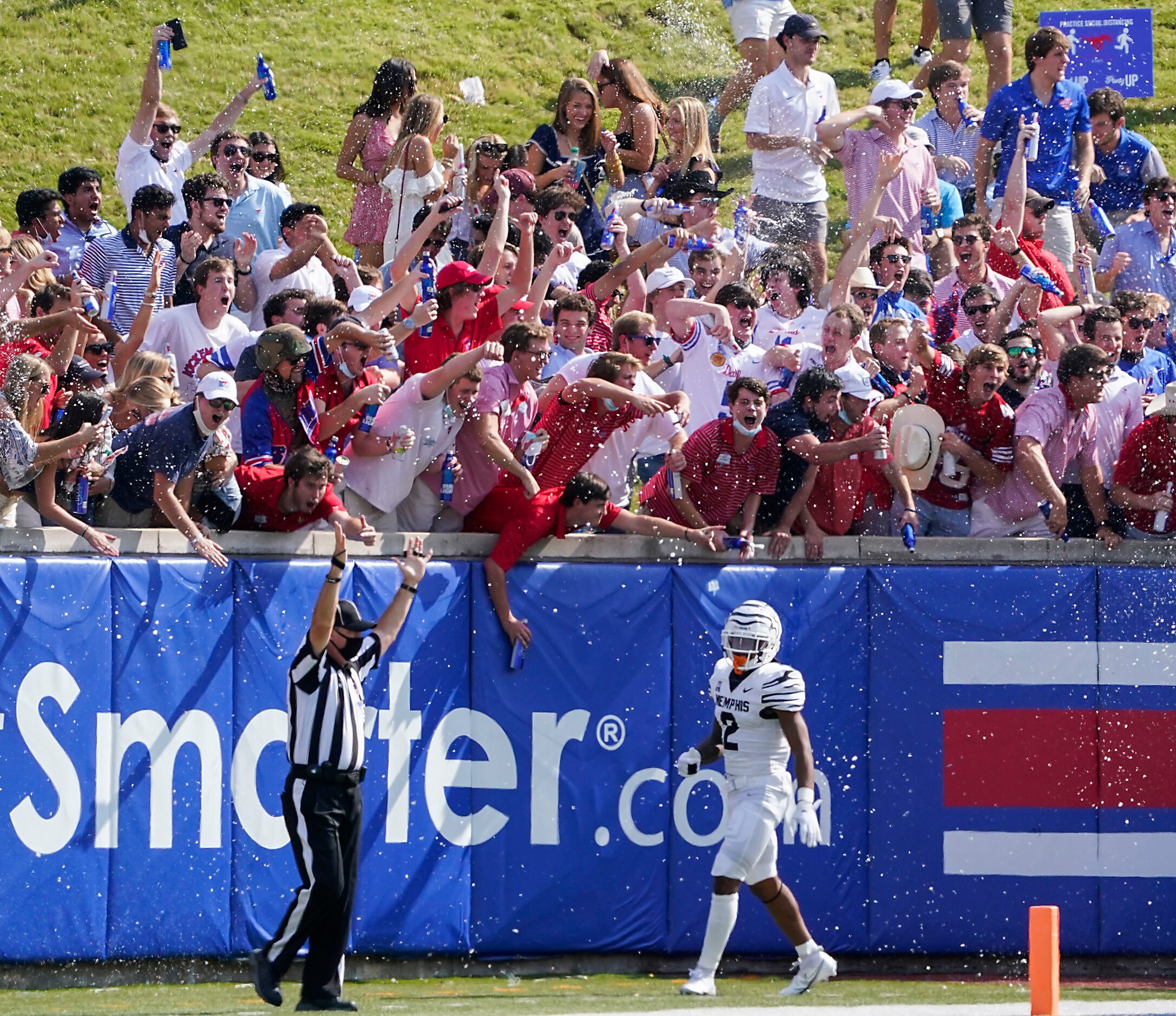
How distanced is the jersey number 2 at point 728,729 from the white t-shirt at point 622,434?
1934mm

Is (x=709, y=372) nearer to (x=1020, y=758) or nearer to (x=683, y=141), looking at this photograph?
(x=1020, y=758)

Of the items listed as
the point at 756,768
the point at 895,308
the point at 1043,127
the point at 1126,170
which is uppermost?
the point at 1043,127

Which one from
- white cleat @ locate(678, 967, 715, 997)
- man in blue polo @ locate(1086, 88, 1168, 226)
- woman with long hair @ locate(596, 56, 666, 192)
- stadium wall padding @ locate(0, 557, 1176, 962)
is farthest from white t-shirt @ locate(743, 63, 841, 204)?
white cleat @ locate(678, 967, 715, 997)

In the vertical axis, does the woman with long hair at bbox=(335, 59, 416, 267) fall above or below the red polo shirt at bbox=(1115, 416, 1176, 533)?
above

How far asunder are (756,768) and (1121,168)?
867cm

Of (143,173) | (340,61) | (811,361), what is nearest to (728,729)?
(811,361)

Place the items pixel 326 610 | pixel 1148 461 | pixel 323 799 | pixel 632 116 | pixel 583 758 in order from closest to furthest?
pixel 326 610, pixel 323 799, pixel 583 758, pixel 1148 461, pixel 632 116

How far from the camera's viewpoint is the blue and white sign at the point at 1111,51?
744 inches

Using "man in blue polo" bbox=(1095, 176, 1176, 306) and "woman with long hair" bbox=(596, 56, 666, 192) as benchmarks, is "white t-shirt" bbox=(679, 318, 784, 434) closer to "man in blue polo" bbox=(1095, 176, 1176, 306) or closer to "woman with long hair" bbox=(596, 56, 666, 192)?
"woman with long hair" bbox=(596, 56, 666, 192)

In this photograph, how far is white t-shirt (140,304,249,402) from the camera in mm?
11945

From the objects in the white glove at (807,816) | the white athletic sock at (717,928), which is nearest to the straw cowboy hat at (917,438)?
the white glove at (807,816)

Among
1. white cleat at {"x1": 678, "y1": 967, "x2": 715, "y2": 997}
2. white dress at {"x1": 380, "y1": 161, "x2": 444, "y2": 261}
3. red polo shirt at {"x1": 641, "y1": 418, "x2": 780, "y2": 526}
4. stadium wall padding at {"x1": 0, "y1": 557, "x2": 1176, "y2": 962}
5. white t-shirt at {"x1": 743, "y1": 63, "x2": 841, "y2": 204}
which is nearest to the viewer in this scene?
white cleat at {"x1": 678, "y1": 967, "x2": 715, "y2": 997}

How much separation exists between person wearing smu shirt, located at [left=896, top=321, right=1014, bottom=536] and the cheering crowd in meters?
0.02

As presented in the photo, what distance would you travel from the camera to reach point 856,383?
11805 mm
